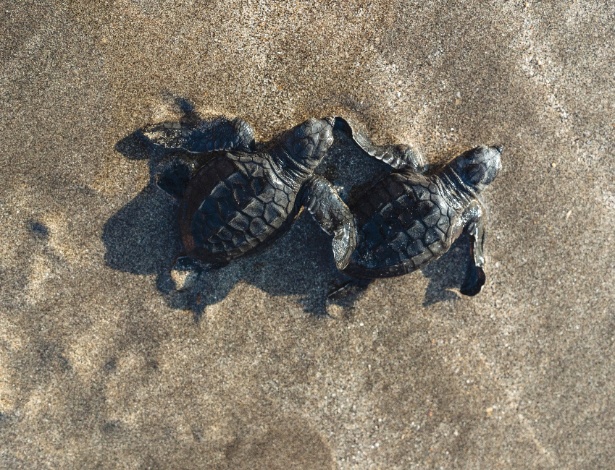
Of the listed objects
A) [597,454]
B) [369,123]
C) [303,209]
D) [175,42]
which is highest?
[369,123]

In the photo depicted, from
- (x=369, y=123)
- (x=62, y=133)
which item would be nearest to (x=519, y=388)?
(x=369, y=123)

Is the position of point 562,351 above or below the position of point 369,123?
below

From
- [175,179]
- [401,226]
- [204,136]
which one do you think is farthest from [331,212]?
[175,179]

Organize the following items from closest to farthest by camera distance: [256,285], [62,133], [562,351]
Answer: [62,133], [256,285], [562,351]

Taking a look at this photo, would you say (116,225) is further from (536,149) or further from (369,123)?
(536,149)

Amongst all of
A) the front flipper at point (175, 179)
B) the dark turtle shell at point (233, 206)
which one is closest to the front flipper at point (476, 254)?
the dark turtle shell at point (233, 206)

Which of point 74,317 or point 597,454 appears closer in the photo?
point 74,317

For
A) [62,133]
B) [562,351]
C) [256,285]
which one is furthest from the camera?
[562,351]
